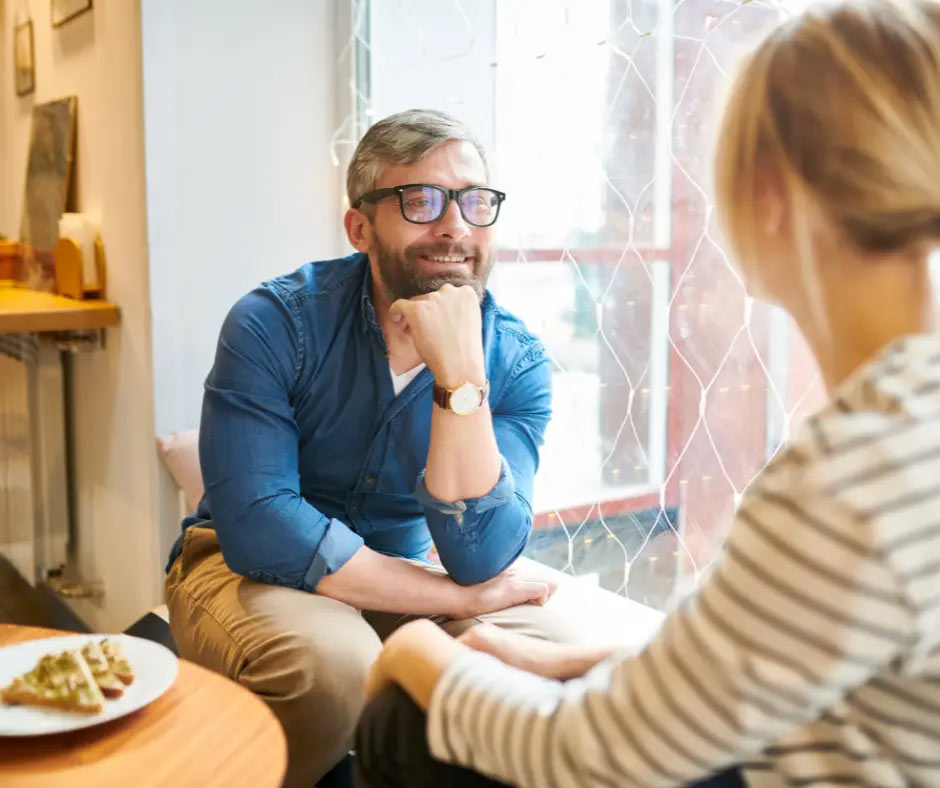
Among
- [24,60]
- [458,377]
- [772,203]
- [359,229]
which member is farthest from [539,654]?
[24,60]

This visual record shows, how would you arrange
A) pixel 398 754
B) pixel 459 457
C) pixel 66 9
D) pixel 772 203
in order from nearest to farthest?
pixel 772 203 < pixel 398 754 < pixel 459 457 < pixel 66 9

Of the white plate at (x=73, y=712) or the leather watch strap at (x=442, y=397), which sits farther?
the leather watch strap at (x=442, y=397)

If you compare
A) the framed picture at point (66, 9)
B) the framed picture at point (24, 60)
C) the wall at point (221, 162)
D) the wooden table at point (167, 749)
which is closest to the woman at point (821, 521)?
the wooden table at point (167, 749)

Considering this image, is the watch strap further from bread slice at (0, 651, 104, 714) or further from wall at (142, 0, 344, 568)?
wall at (142, 0, 344, 568)

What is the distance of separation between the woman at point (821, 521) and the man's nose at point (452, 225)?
0.82m

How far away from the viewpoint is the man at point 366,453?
1.34m

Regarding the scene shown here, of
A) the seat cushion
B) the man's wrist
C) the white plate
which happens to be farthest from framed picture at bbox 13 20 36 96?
the white plate

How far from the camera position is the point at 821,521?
0.58m

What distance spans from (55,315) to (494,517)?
1.22m

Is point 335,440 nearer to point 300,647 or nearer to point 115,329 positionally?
point 300,647

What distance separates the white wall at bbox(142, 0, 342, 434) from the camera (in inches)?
80.4

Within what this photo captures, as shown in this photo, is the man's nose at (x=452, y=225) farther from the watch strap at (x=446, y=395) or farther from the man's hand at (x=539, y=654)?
the man's hand at (x=539, y=654)

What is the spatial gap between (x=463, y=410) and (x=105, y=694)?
0.59m

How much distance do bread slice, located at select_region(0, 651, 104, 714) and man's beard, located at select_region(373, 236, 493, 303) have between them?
72 cm
